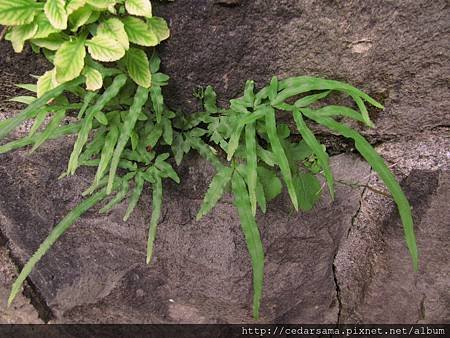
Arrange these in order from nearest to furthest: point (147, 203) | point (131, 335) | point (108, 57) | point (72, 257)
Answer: point (108, 57)
point (147, 203)
point (72, 257)
point (131, 335)

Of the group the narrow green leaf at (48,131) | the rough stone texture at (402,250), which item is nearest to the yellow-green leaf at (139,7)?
the narrow green leaf at (48,131)

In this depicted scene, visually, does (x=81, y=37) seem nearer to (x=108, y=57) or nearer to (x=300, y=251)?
(x=108, y=57)

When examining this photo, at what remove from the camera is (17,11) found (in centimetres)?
70

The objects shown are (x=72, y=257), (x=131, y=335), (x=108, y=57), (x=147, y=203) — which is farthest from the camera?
(x=131, y=335)

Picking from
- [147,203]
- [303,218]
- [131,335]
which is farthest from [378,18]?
[131,335]

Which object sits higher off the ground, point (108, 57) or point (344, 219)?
point (108, 57)

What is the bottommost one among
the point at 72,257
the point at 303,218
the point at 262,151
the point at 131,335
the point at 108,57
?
the point at 131,335

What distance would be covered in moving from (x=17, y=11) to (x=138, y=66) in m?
0.19

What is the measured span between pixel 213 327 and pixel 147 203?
1.32ft

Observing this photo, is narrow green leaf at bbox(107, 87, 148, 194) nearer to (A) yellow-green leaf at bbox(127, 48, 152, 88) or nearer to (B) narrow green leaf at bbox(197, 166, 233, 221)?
(A) yellow-green leaf at bbox(127, 48, 152, 88)

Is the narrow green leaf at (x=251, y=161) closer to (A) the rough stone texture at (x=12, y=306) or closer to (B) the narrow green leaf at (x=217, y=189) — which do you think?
(B) the narrow green leaf at (x=217, y=189)

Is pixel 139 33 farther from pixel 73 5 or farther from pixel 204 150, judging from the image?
pixel 204 150

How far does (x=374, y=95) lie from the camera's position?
31.9 inches

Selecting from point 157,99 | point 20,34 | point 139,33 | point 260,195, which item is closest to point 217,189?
point 260,195
